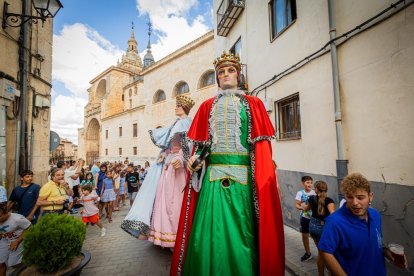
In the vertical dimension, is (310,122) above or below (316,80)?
below

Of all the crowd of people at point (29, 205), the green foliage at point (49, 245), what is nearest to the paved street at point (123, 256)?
the crowd of people at point (29, 205)

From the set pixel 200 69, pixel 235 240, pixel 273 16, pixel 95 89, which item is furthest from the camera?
pixel 95 89

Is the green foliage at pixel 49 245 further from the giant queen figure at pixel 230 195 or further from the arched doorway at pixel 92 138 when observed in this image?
the arched doorway at pixel 92 138

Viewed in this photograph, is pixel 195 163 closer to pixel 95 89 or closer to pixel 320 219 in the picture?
pixel 320 219

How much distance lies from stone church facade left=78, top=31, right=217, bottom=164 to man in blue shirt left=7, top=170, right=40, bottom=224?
46.2ft

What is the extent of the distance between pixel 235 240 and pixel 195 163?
2.69 ft

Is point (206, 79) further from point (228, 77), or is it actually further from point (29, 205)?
point (228, 77)

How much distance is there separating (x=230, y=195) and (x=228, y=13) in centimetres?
888

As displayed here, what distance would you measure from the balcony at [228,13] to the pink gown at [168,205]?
7.13 metres

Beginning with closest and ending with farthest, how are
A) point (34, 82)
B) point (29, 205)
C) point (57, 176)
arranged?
point (29, 205), point (57, 176), point (34, 82)

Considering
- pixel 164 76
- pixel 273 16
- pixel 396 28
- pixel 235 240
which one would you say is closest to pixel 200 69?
pixel 164 76

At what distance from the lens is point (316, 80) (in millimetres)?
4953

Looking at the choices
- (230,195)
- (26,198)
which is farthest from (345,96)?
(26,198)

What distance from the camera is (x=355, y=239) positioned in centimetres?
181
